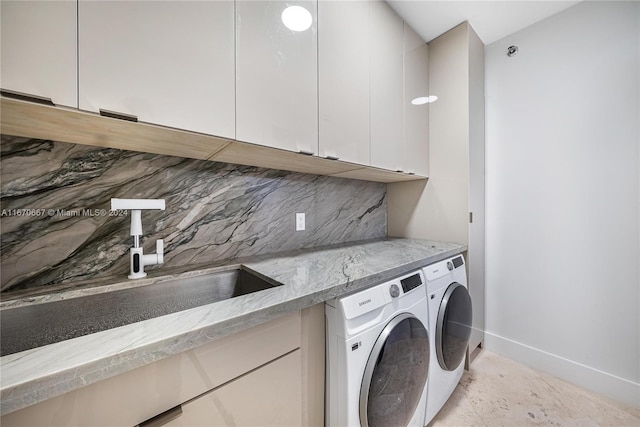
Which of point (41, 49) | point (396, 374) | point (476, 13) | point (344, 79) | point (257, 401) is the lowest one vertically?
point (396, 374)

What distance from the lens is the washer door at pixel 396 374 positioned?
88cm

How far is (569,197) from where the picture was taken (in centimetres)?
159

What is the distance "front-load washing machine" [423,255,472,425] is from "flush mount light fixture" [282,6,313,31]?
1.35 m

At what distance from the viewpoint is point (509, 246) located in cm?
185

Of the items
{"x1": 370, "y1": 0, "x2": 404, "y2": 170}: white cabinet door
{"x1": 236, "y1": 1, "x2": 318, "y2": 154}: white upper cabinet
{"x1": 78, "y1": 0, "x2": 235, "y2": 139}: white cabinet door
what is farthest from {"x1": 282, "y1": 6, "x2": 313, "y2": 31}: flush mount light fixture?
{"x1": 370, "y1": 0, "x2": 404, "y2": 170}: white cabinet door

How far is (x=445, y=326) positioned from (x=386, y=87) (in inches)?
58.9

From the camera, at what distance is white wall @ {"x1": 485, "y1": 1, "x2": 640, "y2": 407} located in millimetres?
1406

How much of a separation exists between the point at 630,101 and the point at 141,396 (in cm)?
265

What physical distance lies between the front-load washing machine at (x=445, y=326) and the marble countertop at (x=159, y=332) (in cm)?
28

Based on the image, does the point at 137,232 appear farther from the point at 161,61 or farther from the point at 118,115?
Answer: the point at 161,61

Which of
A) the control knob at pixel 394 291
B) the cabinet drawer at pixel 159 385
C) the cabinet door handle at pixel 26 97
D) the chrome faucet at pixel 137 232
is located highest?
the cabinet door handle at pixel 26 97

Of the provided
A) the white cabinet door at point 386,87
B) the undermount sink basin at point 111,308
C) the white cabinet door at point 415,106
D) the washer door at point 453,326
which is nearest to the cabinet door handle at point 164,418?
the undermount sink basin at point 111,308

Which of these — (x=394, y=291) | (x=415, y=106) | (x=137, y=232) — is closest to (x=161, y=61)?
(x=137, y=232)

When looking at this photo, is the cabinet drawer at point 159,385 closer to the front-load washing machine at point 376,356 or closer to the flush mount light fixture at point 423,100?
the front-load washing machine at point 376,356
